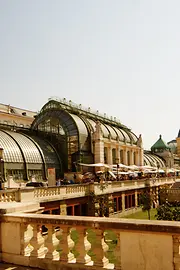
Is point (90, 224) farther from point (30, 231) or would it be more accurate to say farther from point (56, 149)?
point (56, 149)

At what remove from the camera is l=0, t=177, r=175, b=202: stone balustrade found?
1803cm

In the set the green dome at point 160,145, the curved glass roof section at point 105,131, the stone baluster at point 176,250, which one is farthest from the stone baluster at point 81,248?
the green dome at point 160,145

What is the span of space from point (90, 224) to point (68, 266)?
0.90 meters

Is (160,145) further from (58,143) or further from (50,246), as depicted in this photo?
(50,246)

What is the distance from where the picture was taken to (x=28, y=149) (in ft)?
Result: 120

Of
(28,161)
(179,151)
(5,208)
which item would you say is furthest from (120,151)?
(179,151)

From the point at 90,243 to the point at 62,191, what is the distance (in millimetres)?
17208

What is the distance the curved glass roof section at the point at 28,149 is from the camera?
35594 mm

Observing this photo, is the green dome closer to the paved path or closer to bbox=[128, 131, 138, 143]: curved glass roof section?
bbox=[128, 131, 138, 143]: curved glass roof section

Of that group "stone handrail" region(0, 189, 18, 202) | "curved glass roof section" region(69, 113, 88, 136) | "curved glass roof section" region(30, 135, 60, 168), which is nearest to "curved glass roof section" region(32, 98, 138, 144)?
"curved glass roof section" region(69, 113, 88, 136)

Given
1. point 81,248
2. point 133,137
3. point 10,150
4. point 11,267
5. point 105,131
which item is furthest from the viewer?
point 133,137

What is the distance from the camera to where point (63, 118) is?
144 ft

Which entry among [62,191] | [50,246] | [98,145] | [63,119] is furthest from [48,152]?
[50,246]

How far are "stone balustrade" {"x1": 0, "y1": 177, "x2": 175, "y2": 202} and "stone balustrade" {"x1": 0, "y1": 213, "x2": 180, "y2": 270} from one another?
425 inches
